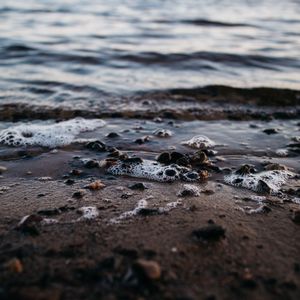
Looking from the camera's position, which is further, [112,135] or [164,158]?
[112,135]

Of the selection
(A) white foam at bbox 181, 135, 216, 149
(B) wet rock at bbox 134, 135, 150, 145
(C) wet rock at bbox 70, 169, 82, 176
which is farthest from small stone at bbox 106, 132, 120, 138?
(C) wet rock at bbox 70, 169, 82, 176

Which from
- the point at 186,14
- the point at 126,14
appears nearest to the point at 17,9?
the point at 126,14

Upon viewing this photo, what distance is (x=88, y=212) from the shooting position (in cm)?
256

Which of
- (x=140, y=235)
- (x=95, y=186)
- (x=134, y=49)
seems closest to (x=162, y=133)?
(x=95, y=186)

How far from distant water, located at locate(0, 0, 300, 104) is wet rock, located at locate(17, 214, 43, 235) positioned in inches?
130

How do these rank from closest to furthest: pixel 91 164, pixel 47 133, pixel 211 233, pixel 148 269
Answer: pixel 148 269
pixel 211 233
pixel 91 164
pixel 47 133

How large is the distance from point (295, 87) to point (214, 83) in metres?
1.19

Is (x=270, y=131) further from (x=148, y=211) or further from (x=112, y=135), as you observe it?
(x=148, y=211)

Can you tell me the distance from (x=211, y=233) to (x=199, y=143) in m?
1.91

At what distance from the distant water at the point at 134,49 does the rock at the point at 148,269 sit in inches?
156

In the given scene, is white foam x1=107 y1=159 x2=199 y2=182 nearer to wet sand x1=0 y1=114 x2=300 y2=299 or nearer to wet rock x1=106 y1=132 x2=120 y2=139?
wet sand x1=0 y1=114 x2=300 y2=299

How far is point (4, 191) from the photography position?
114 inches

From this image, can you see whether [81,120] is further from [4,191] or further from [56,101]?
[4,191]

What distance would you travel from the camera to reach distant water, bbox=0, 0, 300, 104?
6.34 m
